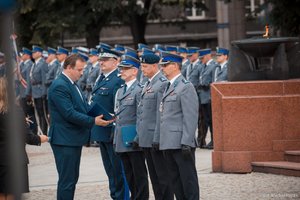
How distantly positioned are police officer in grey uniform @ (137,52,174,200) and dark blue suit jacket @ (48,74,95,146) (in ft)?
2.04

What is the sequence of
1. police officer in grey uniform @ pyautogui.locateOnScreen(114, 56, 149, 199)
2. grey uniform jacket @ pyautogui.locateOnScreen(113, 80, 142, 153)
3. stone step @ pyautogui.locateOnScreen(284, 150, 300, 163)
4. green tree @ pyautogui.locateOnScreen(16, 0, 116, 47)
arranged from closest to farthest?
police officer in grey uniform @ pyautogui.locateOnScreen(114, 56, 149, 199) < grey uniform jacket @ pyautogui.locateOnScreen(113, 80, 142, 153) < stone step @ pyautogui.locateOnScreen(284, 150, 300, 163) < green tree @ pyautogui.locateOnScreen(16, 0, 116, 47)

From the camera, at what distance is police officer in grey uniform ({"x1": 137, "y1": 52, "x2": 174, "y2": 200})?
9.91 meters

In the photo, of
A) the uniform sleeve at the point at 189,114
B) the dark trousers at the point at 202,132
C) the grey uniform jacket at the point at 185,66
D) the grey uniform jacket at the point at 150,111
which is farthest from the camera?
the grey uniform jacket at the point at 185,66

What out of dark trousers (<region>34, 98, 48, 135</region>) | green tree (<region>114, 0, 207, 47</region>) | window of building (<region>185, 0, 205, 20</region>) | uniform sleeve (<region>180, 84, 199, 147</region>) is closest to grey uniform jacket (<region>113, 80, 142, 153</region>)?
uniform sleeve (<region>180, 84, 199, 147</region>)

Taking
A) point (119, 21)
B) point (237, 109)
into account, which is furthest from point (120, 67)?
point (119, 21)

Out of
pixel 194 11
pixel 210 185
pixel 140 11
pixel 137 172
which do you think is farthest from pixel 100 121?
pixel 194 11

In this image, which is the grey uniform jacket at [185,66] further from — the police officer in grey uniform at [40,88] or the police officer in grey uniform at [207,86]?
the police officer in grey uniform at [40,88]

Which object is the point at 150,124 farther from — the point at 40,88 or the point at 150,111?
the point at 40,88

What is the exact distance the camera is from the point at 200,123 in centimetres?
1903

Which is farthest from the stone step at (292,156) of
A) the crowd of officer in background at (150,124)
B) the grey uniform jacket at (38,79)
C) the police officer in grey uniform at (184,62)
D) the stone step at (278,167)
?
the grey uniform jacket at (38,79)

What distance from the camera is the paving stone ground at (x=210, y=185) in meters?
11.4

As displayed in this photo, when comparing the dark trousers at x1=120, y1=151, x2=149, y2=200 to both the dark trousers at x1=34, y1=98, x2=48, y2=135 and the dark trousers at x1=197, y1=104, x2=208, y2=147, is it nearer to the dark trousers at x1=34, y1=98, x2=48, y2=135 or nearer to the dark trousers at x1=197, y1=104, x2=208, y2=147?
the dark trousers at x1=197, y1=104, x2=208, y2=147

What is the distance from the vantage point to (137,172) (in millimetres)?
10305

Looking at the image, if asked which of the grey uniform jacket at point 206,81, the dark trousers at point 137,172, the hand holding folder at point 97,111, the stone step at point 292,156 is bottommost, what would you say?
the stone step at point 292,156
